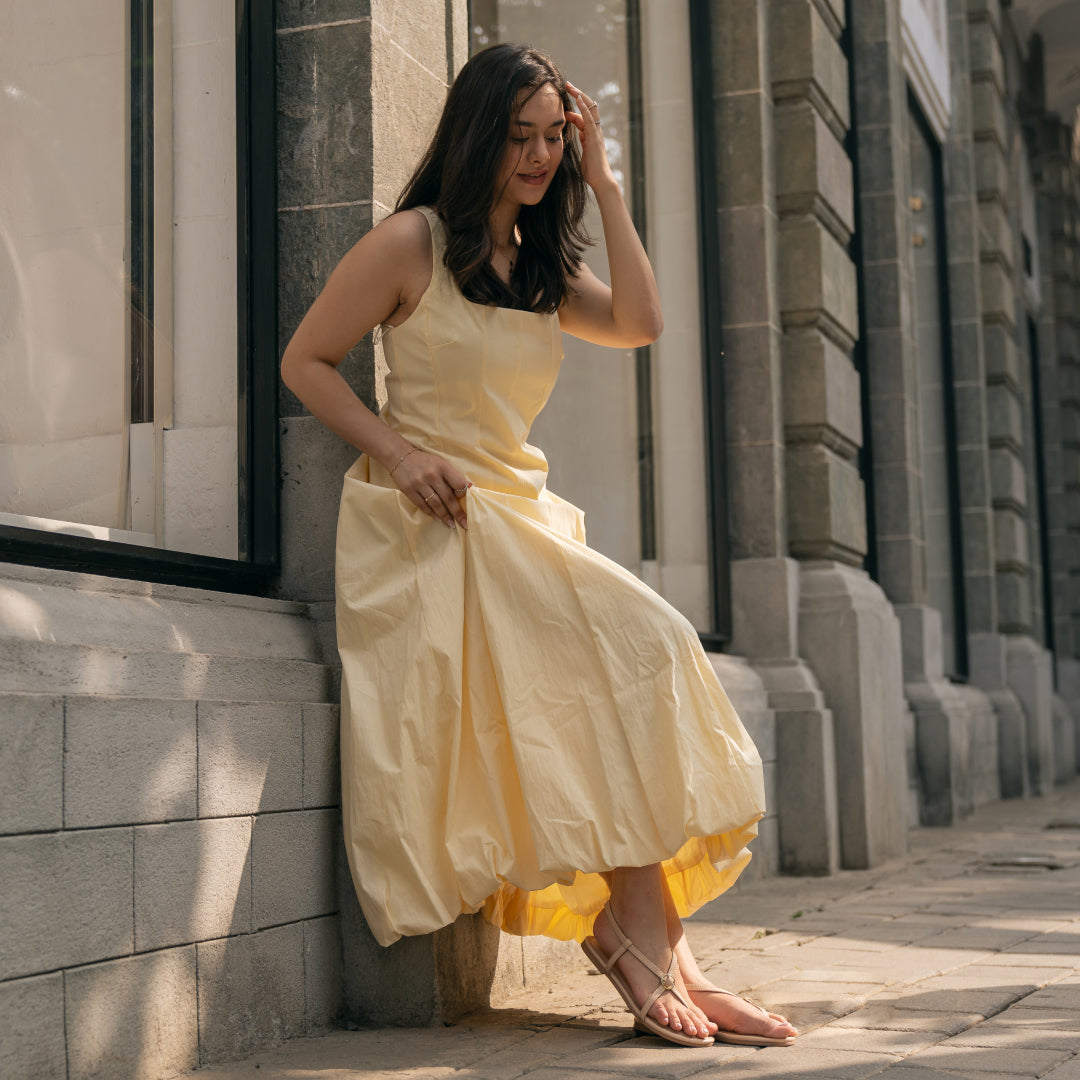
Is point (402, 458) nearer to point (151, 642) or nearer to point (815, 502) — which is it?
point (151, 642)

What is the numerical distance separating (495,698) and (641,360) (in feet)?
11.8

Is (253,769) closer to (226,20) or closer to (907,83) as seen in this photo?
(226,20)

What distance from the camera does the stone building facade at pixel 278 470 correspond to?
9.01 ft

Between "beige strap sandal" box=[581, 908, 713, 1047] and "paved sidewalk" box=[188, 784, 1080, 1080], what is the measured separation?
3cm

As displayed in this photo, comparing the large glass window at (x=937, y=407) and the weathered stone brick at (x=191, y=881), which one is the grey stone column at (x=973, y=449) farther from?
the weathered stone brick at (x=191, y=881)

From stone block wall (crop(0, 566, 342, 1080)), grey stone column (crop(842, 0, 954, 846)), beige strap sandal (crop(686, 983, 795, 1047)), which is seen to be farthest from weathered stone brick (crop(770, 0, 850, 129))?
beige strap sandal (crop(686, 983, 795, 1047))

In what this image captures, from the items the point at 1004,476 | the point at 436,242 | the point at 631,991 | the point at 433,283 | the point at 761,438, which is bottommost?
the point at 631,991

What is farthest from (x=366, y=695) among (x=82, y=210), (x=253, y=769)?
(x=82, y=210)

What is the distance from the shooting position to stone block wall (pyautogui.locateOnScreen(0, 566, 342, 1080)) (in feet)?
8.29

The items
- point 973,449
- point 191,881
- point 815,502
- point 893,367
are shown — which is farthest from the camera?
point 973,449

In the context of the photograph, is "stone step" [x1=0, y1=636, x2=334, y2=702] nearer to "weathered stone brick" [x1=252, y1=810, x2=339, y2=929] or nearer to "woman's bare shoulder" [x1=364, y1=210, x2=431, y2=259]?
"weathered stone brick" [x1=252, y1=810, x2=339, y2=929]

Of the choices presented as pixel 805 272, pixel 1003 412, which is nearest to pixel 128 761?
pixel 805 272

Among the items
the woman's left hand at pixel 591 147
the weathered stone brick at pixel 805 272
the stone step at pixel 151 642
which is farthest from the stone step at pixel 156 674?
the weathered stone brick at pixel 805 272

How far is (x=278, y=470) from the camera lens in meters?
3.79
